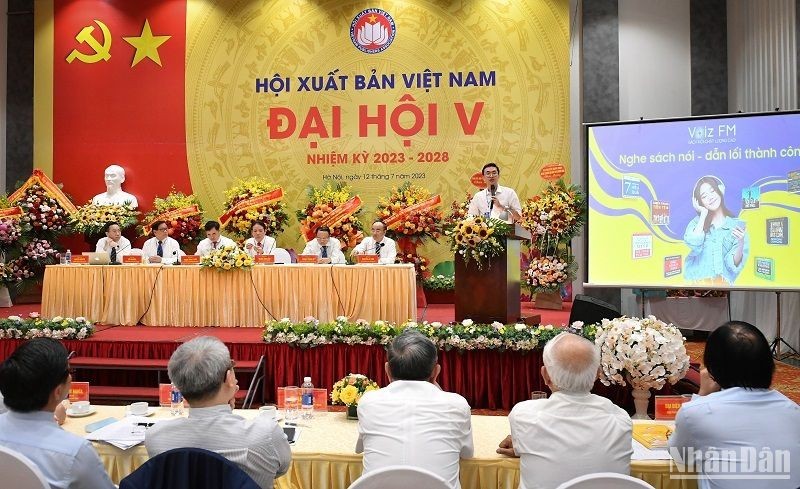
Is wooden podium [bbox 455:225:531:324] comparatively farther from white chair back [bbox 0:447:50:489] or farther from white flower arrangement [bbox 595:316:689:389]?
white chair back [bbox 0:447:50:489]

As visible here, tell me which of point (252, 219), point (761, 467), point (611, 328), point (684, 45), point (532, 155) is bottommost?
point (761, 467)

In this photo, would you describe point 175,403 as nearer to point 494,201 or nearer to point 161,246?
point 494,201

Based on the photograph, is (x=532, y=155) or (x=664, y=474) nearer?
(x=664, y=474)

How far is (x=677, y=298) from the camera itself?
7.68 metres

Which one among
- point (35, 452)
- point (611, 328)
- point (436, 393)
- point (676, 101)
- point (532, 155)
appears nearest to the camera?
point (35, 452)

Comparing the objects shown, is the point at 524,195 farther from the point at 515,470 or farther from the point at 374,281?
the point at 515,470

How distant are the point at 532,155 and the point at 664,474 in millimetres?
7139

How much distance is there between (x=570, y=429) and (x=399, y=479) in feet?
1.97

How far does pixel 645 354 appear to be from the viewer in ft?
9.87

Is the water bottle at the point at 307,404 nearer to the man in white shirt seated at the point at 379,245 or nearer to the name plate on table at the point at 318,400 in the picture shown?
the name plate on table at the point at 318,400

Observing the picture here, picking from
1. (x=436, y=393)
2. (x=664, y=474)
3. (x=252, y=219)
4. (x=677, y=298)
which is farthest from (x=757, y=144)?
(x=252, y=219)

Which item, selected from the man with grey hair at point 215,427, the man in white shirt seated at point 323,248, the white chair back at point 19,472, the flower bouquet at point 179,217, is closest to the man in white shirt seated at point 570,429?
the man with grey hair at point 215,427

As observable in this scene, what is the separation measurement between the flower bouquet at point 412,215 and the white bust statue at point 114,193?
143 inches

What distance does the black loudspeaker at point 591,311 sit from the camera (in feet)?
16.8
